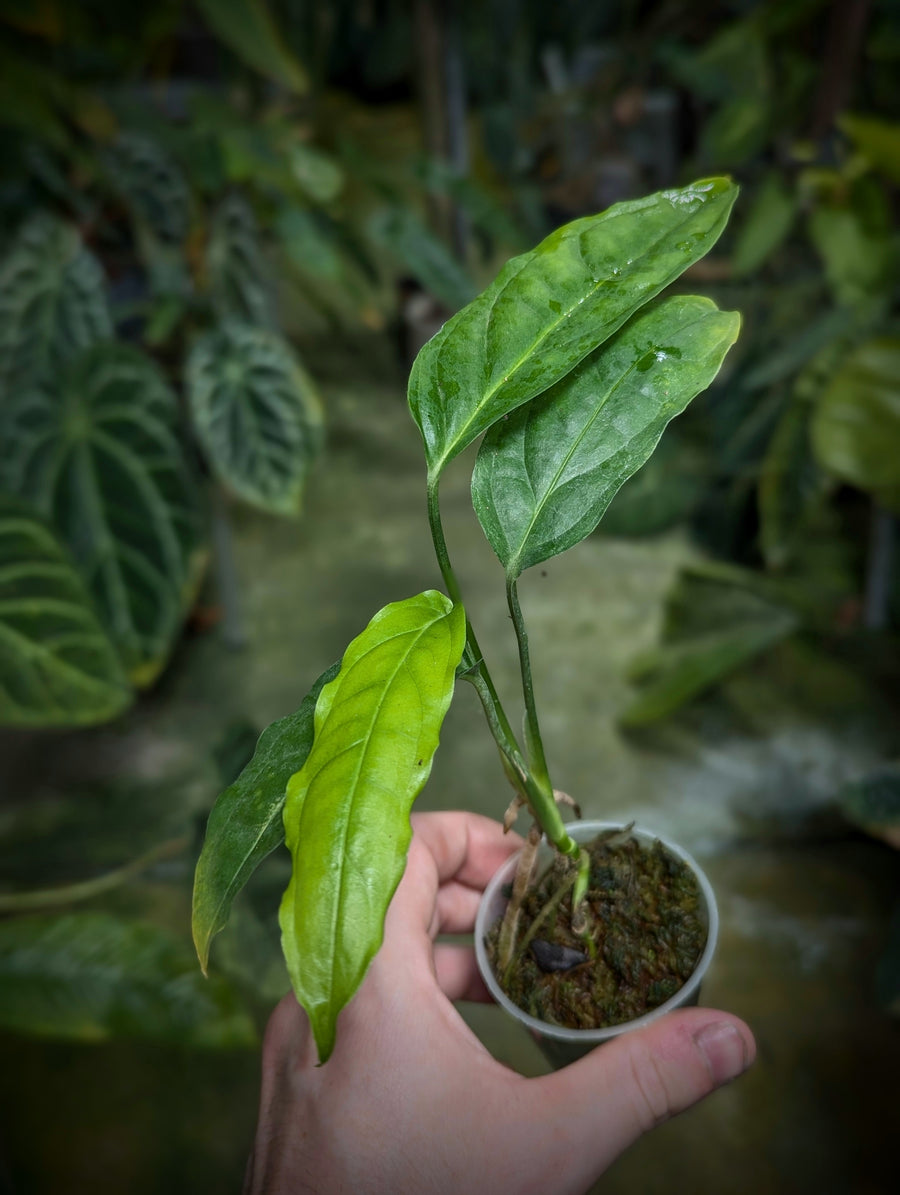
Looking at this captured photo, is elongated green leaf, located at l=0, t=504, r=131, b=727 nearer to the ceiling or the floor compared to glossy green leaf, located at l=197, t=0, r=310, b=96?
nearer to the floor

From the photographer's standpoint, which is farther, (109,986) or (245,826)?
(109,986)

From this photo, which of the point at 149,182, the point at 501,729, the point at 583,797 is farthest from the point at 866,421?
the point at 149,182

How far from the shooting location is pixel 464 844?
33.2 inches

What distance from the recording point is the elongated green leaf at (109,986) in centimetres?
108

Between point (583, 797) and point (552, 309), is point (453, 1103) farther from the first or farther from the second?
point (583, 797)

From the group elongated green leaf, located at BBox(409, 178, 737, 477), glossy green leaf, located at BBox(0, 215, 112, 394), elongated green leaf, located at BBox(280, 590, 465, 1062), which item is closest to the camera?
elongated green leaf, located at BBox(280, 590, 465, 1062)

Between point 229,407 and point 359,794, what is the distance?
53.6 inches

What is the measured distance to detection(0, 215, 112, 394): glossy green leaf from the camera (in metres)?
1.68

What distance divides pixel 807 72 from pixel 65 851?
200cm

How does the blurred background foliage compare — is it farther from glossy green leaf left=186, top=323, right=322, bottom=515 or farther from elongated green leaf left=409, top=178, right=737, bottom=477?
elongated green leaf left=409, top=178, right=737, bottom=477

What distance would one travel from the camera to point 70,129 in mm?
1710

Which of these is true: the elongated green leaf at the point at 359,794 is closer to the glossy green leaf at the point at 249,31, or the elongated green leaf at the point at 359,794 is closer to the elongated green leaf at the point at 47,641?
the elongated green leaf at the point at 47,641

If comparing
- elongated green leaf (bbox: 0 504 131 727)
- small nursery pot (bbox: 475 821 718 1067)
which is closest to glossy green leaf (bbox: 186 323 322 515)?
elongated green leaf (bbox: 0 504 131 727)

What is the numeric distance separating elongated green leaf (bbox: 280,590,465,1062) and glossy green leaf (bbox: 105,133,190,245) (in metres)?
1.45
